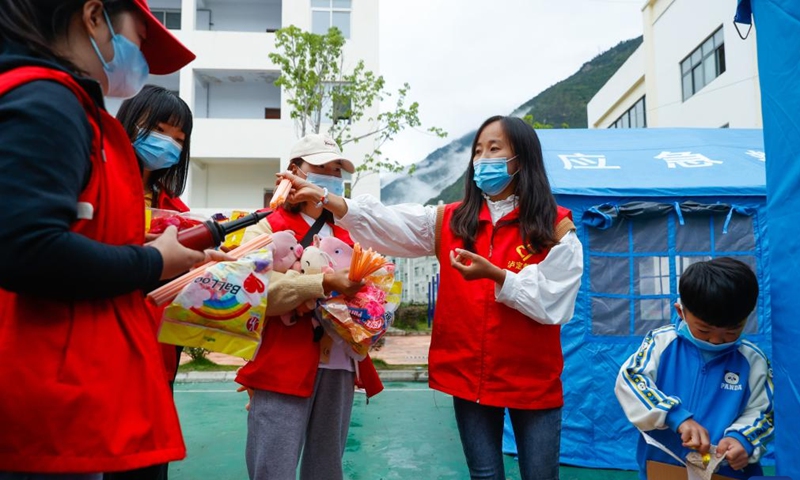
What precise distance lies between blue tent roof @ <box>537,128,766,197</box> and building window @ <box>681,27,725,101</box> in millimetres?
9689

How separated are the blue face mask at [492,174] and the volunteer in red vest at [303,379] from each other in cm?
58

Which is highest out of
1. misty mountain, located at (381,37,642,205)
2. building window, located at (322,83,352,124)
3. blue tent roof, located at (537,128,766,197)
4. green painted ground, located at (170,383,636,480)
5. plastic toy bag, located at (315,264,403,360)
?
misty mountain, located at (381,37,642,205)

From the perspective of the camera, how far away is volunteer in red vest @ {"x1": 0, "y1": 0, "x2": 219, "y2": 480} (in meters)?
0.88

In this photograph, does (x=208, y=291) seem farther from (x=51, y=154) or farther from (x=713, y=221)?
(x=713, y=221)

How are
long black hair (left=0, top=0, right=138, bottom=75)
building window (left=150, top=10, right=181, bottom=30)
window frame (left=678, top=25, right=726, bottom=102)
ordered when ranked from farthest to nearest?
1. building window (left=150, top=10, right=181, bottom=30)
2. window frame (left=678, top=25, right=726, bottom=102)
3. long black hair (left=0, top=0, right=138, bottom=75)

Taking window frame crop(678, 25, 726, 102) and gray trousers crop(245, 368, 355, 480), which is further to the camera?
window frame crop(678, 25, 726, 102)

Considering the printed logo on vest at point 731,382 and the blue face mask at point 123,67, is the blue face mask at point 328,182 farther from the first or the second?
the printed logo on vest at point 731,382

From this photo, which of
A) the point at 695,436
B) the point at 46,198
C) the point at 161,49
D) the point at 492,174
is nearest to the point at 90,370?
the point at 46,198

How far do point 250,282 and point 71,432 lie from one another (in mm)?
659

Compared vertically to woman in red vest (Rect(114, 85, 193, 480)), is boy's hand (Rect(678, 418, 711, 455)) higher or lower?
lower

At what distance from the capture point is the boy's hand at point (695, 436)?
5.65 feet

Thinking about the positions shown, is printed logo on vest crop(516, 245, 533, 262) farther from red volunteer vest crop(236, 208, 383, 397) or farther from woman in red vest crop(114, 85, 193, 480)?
woman in red vest crop(114, 85, 193, 480)

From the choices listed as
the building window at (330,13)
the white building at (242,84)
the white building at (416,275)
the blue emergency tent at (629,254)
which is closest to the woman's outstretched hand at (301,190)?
the blue emergency tent at (629,254)

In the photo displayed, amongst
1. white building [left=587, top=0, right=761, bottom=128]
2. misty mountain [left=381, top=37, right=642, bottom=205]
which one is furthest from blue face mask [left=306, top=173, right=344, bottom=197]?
misty mountain [left=381, top=37, right=642, bottom=205]
